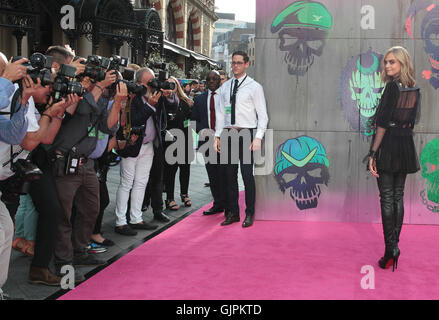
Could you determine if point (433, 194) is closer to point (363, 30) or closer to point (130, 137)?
point (363, 30)

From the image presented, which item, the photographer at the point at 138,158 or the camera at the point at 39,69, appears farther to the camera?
the photographer at the point at 138,158

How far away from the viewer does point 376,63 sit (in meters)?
5.88

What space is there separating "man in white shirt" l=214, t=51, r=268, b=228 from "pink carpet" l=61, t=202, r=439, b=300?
0.36m

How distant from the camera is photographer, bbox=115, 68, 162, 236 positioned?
17.6 feet

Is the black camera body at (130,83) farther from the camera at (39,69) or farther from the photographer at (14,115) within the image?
the photographer at (14,115)

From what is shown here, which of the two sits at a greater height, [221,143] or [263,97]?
[263,97]

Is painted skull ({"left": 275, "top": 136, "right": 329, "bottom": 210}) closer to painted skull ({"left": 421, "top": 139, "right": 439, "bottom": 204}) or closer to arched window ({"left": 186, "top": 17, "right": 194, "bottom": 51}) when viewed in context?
painted skull ({"left": 421, "top": 139, "right": 439, "bottom": 204})

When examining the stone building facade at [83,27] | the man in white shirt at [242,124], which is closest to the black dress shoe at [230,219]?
the man in white shirt at [242,124]

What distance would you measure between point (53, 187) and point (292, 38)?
3.38 meters

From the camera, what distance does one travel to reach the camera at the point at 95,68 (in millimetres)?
3963

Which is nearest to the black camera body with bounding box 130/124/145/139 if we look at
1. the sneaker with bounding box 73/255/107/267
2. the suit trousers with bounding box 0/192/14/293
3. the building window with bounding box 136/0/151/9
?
the sneaker with bounding box 73/255/107/267

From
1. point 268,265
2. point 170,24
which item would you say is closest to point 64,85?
point 268,265

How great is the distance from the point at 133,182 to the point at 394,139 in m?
2.78
